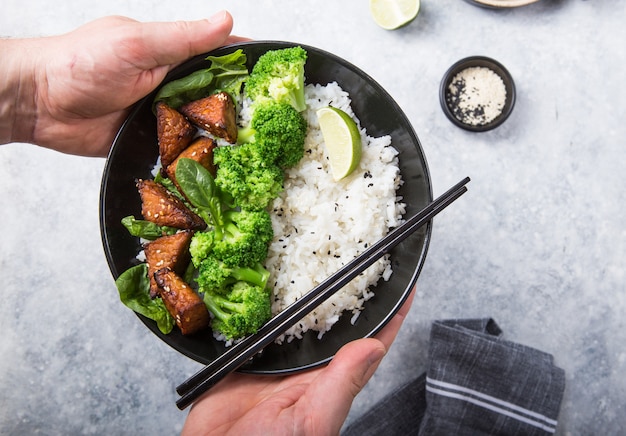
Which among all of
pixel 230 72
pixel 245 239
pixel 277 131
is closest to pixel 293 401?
pixel 245 239

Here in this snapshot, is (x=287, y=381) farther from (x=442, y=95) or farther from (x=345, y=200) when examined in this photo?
(x=442, y=95)

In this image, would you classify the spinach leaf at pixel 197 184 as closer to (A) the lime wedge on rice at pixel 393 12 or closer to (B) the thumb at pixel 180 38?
(B) the thumb at pixel 180 38

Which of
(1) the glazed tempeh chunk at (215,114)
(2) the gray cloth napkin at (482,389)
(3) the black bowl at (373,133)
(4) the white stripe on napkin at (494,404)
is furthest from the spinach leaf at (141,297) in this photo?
(4) the white stripe on napkin at (494,404)

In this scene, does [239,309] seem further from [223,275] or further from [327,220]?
[327,220]

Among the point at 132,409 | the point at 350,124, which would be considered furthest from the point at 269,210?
the point at 132,409

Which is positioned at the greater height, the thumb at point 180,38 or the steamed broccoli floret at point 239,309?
the thumb at point 180,38

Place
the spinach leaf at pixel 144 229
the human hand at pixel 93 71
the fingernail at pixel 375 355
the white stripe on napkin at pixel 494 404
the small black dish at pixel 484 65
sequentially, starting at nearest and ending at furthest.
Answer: the fingernail at pixel 375 355, the human hand at pixel 93 71, the spinach leaf at pixel 144 229, the white stripe on napkin at pixel 494 404, the small black dish at pixel 484 65
